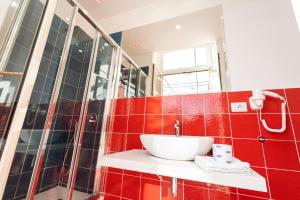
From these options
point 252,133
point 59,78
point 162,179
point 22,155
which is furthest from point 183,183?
point 22,155

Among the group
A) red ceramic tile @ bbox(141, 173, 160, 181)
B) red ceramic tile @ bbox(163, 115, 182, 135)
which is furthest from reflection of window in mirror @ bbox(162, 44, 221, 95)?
red ceramic tile @ bbox(141, 173, 160, 181)

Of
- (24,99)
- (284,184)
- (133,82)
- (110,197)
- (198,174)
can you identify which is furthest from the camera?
(133,82)

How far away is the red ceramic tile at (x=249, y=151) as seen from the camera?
1.01m

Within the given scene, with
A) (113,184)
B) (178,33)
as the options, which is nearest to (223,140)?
(113,184)

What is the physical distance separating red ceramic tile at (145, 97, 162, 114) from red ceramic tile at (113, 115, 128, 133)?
0.27 metres

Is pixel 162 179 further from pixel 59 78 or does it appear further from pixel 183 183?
pixel 59 78

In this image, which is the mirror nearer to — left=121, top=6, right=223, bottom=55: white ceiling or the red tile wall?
left=121, top=6, right=223, bottom=55: white ceiling

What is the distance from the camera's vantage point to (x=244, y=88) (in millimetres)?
1190

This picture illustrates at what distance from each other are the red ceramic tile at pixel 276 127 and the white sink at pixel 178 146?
1.54ft

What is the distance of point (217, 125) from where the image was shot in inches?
46.2

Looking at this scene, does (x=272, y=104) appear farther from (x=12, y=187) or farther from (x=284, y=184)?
(x=12, y=187)

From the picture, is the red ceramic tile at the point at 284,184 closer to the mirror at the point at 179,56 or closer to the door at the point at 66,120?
the mirror at the point at 179,56

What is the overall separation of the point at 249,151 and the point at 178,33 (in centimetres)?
134

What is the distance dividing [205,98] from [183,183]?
28.7 inches
